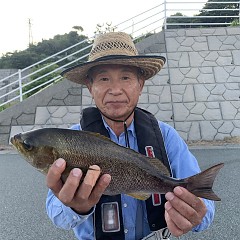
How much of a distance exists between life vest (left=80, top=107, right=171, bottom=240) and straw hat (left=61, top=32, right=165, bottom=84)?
0.84ft

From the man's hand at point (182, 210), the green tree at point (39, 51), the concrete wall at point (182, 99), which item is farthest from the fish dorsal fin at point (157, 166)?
the green tree at point (39, 51)

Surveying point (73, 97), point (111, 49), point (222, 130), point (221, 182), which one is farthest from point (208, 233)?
point (73, 97)

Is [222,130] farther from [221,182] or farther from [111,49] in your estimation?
[111,49]

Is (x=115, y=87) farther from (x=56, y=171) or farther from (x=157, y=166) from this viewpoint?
(x=56, y=171)

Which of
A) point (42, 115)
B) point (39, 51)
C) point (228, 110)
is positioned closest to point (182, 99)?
point (228, 110)

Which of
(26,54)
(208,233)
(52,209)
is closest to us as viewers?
(52,209)

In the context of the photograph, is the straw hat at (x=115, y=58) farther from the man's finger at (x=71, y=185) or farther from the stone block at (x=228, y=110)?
the stone block at (x=228, y=110)

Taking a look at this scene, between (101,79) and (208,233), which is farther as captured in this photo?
(208,233)

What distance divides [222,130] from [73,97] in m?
3.81

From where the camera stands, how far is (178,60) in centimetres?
965

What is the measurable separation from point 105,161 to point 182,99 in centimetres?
759

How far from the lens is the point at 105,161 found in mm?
1502

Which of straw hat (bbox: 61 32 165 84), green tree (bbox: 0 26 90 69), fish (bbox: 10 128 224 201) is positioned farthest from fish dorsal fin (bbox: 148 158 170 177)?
green tree (bbox: 0 26 90 69)

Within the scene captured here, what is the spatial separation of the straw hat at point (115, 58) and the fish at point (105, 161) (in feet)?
1.85
